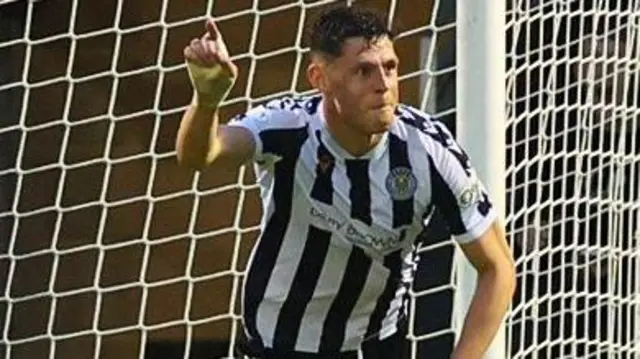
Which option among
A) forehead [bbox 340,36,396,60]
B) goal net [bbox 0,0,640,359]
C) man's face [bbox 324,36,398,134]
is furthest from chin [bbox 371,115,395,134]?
goal net [bbox 0,0,640,359]

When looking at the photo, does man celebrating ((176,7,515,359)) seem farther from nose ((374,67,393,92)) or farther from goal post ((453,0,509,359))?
goal post ((453,0,509,359))

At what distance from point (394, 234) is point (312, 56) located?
0.34 m

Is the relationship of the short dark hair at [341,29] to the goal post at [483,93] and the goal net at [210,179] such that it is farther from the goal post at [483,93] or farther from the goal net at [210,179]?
the goal net at [210,179]

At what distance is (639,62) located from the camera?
4496 mm

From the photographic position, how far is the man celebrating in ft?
9.79

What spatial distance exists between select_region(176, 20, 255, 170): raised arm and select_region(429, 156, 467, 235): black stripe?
318mm

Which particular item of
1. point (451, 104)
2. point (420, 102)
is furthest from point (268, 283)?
point (420, 102)

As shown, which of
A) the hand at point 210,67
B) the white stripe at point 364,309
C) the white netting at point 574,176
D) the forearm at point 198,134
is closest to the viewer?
the hand at point 210,67

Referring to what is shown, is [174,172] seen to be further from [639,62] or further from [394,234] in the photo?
[394,234]

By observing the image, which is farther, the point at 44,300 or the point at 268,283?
the point at 44,300

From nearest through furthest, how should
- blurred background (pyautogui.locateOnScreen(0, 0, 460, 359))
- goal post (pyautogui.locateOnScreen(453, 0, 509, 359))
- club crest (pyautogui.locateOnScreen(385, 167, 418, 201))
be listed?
club crest (pyautogui.locateOnScreen(385, 167, 418, 201)) < goal post (pyautogui.locateOnScreen(453, 0, 509, 359)) < blurred background (pyautogui.locateOnScreen(0, 0, 460, 359))

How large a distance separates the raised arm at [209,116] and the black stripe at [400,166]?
24 centimetres

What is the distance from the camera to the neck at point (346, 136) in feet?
10.0

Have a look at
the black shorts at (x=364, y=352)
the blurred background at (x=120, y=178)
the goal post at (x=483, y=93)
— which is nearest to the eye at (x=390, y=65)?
the black shorts at (x=364, y=352)
